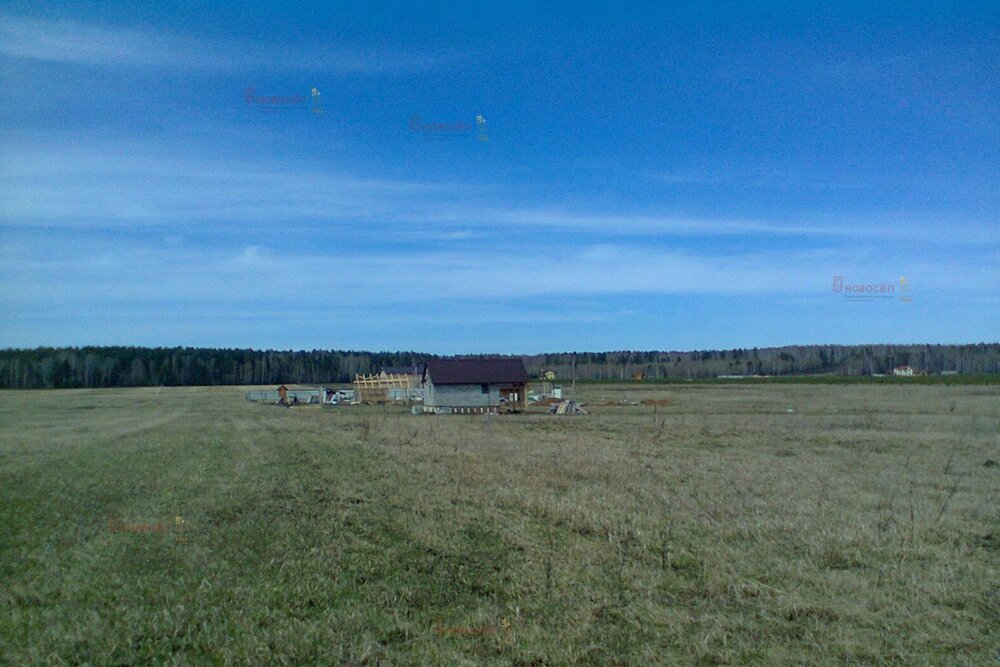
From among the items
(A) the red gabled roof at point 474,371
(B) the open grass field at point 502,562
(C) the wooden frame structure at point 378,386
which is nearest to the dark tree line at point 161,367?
(C) the wooden frame structure at point 378,386

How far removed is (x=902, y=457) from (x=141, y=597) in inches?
841

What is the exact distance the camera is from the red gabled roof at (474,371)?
2206 inches

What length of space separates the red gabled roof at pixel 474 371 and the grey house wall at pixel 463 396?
0.49 metres

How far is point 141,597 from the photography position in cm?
845

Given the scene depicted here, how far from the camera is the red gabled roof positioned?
184 ft

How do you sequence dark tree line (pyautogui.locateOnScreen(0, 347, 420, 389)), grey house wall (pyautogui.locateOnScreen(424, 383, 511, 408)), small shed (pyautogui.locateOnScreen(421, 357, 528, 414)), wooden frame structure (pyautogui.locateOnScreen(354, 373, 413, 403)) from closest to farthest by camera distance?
small shed (pyautogui.locateOnScreen(421, 357, 528, 414)), grey house wall (pyautogui.locateOnScreen(424, 383, 511, 408)), wooden frame structure (pyautogui.locateOnScreen(354, 373, 413, 403)), dark tree line (pyautogui.locateOnScreen(0, 347, 420, 389))

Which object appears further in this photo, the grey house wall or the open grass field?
the grey house wall

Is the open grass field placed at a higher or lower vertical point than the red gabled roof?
lower

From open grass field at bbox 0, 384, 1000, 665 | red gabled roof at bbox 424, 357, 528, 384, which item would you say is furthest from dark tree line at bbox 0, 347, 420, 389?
open grass field at bbox 0, 384, 1000, 665

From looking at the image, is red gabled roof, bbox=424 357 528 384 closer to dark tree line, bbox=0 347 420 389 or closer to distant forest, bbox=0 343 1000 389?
distant forest, bbox=0 343 1000 389

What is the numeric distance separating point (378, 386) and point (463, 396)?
89.1ft

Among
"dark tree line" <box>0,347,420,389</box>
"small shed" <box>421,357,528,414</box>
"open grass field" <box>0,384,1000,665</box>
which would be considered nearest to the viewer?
"open grass field" <box>0,384,1000,665</box>

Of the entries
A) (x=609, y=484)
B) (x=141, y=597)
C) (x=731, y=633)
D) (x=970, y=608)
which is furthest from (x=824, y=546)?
(x=141, y=597)

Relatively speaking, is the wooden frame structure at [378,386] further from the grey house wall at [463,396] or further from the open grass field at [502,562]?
the open grass field at [502,562]
